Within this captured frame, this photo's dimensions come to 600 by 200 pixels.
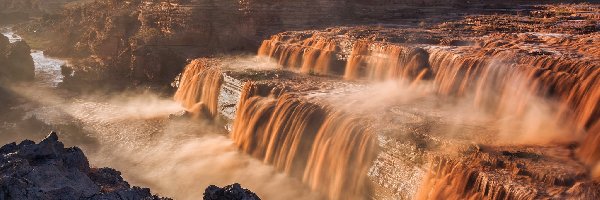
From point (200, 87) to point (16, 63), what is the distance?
12190 millimetres

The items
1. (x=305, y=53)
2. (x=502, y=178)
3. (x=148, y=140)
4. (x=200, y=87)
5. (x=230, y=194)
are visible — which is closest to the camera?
(x=230, y=194)

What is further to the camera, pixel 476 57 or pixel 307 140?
pixel 476 57

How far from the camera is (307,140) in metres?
13.6

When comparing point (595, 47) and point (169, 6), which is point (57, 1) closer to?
point (169, 6)

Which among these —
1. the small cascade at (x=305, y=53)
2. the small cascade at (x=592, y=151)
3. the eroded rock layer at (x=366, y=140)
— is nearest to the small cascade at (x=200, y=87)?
the eroded rock layer at (x=366, y=140)

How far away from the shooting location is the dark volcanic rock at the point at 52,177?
566 centimetres

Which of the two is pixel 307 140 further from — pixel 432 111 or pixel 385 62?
pixel 385 62

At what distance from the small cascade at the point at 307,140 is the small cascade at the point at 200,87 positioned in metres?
2.78

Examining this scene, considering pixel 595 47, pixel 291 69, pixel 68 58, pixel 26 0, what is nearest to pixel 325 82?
pixel 291 69

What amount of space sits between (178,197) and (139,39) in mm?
14597

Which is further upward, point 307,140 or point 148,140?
point 307,140

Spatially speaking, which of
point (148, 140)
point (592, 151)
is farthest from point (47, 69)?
point (592, 151)

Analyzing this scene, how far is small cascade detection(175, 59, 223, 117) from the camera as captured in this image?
63.6ft

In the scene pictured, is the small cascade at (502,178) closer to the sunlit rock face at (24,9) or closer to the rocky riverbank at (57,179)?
the rocky riverbank at (57,179)
